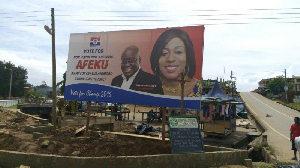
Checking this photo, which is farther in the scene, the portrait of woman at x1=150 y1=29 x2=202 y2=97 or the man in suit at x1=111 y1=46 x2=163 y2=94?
the man in suit at x1=111 y1=46 x2=163 y2=94

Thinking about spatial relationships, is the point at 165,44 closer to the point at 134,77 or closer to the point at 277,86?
the point at 134,77

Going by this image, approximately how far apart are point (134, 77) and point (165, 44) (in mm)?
2083

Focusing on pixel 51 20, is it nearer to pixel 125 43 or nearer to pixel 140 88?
pixel 125 43

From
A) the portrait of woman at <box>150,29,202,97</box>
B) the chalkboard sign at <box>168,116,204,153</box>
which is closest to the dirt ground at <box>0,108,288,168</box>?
the chalkboard sign at <box>168,116,204,153</box>

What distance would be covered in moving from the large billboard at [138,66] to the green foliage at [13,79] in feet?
212

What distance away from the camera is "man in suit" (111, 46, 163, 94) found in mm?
11375

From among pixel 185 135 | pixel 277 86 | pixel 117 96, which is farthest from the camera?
pixel 277 86

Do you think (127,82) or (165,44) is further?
(127,82)

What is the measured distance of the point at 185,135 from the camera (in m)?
8.32

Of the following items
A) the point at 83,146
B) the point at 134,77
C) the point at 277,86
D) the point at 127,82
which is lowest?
the point at 83,146

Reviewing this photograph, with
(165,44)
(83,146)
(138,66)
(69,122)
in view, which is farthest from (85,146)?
(69,122)

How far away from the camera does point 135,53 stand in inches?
467

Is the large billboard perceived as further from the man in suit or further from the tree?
the tree

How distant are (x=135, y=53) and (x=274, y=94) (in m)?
76.9
